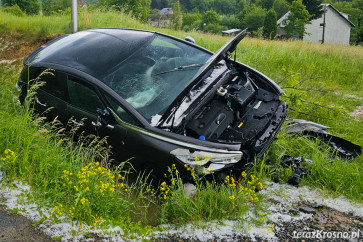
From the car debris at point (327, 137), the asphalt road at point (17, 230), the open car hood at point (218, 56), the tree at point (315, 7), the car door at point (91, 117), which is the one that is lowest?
the asphalt road at point (17, 230)

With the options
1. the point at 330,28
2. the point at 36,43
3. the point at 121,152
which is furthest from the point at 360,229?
the point at 330,28

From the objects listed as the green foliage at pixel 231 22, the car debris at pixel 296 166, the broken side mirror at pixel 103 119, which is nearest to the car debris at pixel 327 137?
the car debris at pixel 296 166

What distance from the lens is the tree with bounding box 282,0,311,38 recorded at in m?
54.6

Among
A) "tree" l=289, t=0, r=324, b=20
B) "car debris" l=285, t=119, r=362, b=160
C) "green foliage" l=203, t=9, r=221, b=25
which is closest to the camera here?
"car debris" l=285, t=119, r=362, b=160

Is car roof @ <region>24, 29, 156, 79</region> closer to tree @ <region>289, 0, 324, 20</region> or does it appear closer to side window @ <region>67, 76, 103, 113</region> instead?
side window @ <region>67, 76, 103, 113</region>

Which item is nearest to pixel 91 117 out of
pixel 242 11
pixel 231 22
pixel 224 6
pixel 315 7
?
pixel 315 7

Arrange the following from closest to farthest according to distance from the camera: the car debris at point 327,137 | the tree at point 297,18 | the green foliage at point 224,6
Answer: the car debris at point 327,137 → the tree at point 297,18 → the green foliage at point 224,6

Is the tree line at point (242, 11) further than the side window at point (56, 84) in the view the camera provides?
Yes

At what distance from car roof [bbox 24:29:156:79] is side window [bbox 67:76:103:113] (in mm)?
176

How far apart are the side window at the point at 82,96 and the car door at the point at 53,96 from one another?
119 millimetres

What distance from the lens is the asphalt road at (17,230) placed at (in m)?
2.99

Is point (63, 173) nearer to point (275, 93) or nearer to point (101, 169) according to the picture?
point (101, 169)

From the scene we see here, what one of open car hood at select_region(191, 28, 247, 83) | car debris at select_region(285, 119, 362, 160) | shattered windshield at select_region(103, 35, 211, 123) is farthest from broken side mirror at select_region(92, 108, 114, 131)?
car debris at select_region(285, 119, 362, 160)

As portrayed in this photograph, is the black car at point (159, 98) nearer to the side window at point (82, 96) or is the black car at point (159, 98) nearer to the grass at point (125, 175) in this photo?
the side window at point (82, 96)
